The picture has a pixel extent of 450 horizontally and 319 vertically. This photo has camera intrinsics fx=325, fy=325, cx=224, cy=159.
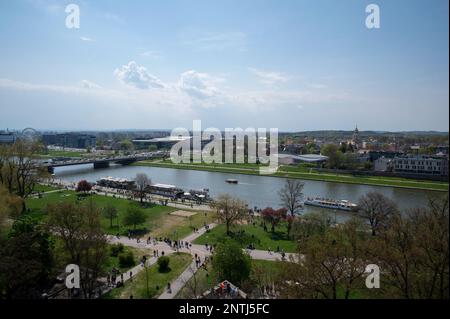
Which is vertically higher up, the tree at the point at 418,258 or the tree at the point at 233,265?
the tree at the point at 418,258

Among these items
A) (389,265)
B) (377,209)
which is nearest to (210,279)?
(389,265)

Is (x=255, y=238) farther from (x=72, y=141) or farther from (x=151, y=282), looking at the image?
(x=72, y=141)

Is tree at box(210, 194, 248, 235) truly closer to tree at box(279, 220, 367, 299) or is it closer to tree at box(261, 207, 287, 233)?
tree at box(261, 207, 287, 233)

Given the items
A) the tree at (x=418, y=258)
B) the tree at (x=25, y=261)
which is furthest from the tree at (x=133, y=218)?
the tree at (x=418, y=258)

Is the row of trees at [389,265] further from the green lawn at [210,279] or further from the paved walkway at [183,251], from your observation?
the green lawn at [210,279]

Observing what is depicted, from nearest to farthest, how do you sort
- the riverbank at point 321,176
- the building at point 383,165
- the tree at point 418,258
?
the tree at point 418,258
the riverbank at point 321,176
the building at point 383,165

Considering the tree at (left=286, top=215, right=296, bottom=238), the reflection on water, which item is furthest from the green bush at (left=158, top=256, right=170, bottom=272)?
the reflection on water
